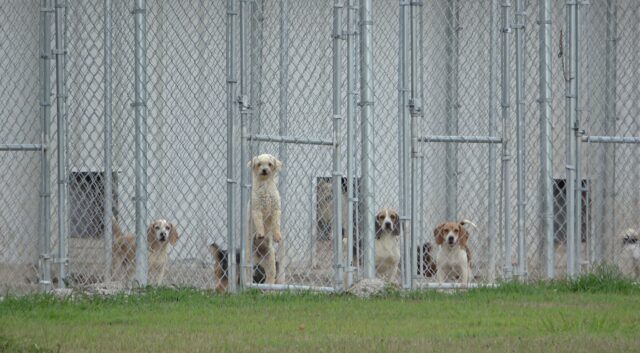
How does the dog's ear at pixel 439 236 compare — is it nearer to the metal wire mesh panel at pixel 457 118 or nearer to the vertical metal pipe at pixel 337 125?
the metal wire mesh panel at pixel 457 118

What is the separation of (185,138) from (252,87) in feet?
7.96

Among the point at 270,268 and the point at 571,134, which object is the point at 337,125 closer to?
the point at 270,268

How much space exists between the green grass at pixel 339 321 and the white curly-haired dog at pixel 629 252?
3.82 metres

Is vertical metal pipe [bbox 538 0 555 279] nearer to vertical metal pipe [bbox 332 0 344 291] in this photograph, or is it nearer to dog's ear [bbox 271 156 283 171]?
vertical metal pipe [bbox 332 0 344 291]

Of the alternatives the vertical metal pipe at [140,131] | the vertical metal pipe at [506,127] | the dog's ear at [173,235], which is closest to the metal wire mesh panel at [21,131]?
the dog's ear at [173,235]

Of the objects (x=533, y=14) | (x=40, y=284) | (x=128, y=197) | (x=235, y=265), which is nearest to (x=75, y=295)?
(x=40, y=284)

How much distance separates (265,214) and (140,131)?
219 centimetres

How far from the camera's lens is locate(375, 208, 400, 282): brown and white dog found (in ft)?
44.4

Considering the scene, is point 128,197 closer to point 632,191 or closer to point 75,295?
point 75,295

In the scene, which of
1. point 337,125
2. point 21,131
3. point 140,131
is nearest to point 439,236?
point 337,125

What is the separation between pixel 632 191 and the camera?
50.5 feet

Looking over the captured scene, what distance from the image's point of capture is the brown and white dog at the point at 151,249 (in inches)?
451

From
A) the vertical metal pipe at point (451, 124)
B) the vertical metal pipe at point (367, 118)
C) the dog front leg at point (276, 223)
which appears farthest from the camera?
the vertical metal pipe at point (451, 124)

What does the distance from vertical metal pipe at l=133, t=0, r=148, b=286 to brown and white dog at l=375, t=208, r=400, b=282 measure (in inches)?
142
